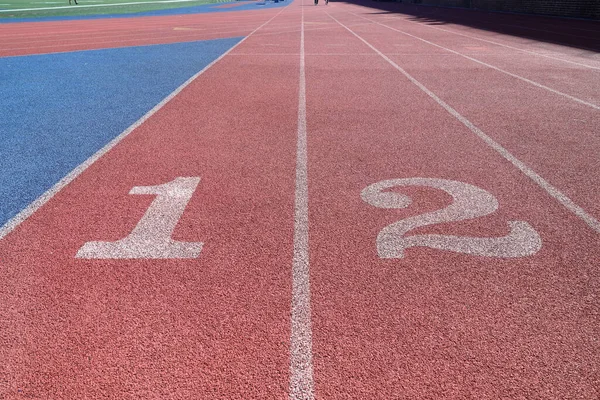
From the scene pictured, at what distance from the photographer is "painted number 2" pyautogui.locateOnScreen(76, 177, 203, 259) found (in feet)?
11.3

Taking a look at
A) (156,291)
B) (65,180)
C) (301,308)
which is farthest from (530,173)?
(65,180)

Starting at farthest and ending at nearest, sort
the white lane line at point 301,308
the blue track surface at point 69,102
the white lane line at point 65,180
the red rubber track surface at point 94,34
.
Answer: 1. the red rubber track surface at point 94,34
2. the blue track surface at point 69,102
3. the white lane line at point 65,180
4. the white lane line at point 301,308

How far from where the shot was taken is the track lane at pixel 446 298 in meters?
2.39

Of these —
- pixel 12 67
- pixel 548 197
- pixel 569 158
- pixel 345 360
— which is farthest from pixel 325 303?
pixel 12 67

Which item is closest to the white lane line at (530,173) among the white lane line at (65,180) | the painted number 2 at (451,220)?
the painted number 2 at (451,220)

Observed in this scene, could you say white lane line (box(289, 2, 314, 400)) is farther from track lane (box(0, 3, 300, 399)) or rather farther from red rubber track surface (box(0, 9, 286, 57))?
red rubber track surface (box(0, 9, 286, 57))

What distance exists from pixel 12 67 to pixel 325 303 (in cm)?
1209

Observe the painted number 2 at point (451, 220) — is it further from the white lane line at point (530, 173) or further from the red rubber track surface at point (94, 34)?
the red rubber track surface at point (94, 34)

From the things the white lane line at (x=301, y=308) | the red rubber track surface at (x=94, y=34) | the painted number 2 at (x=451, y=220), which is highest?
the red rubber track surface at (x=94, y=34)

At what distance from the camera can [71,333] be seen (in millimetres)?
2691

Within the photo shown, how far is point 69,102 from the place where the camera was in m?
8.03

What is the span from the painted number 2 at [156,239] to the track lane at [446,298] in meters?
1.06

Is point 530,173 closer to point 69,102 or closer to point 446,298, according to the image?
point 446,298

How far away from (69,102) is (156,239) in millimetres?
5633
